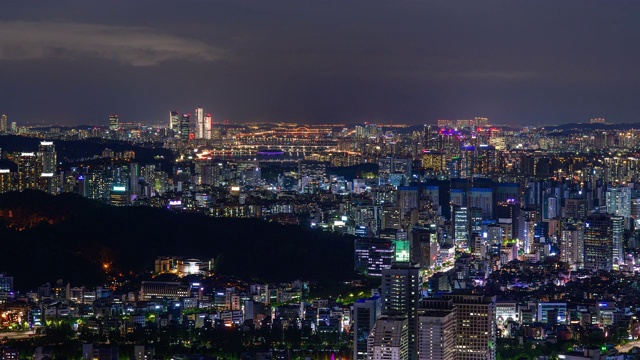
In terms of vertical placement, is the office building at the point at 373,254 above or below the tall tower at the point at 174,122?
below

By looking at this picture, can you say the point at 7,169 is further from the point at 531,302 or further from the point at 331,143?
the point at 331,143

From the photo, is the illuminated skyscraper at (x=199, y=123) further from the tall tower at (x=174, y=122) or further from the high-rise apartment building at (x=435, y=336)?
the high-rise apartment building at (x=435, y=336)

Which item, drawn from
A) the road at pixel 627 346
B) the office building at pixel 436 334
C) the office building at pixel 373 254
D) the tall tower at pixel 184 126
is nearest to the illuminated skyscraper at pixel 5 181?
the office building at pixel 373 254

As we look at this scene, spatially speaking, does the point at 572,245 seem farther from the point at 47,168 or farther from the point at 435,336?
the point at 47,168

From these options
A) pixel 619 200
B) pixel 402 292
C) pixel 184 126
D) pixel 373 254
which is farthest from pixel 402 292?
pixel 184 126

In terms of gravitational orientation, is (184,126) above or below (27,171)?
above

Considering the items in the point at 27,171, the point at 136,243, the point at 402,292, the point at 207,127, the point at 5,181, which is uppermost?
the point at 207,127
